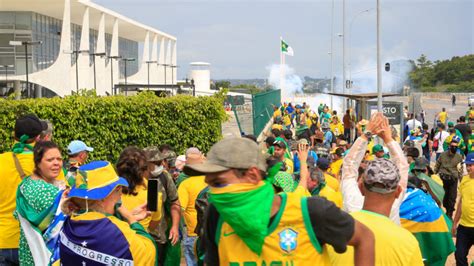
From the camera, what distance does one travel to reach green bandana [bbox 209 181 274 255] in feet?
9.63

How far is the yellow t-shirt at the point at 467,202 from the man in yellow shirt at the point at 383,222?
455 centimetres

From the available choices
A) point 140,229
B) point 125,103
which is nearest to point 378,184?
point 140,229

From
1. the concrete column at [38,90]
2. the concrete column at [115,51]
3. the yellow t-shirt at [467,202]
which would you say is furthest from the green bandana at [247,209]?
the concrete column at [115,51]

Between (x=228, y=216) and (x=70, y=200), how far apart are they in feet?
3.97

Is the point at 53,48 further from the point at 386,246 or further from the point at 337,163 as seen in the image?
the point at 386,246

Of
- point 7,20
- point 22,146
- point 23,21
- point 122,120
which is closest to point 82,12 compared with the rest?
point 23,21

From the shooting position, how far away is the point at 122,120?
14.8 metres

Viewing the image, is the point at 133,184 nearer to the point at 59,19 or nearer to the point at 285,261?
the point at 285,261

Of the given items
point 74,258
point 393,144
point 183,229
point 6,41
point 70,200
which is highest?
point 6,41

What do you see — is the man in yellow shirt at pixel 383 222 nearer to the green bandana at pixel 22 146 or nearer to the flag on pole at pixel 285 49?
the green bandana at pixel 22 146

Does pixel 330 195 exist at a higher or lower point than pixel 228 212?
lower

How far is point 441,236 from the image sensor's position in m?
5.62

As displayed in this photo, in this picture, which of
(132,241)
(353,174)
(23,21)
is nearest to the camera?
(132,241)

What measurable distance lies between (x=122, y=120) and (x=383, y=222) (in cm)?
1184
